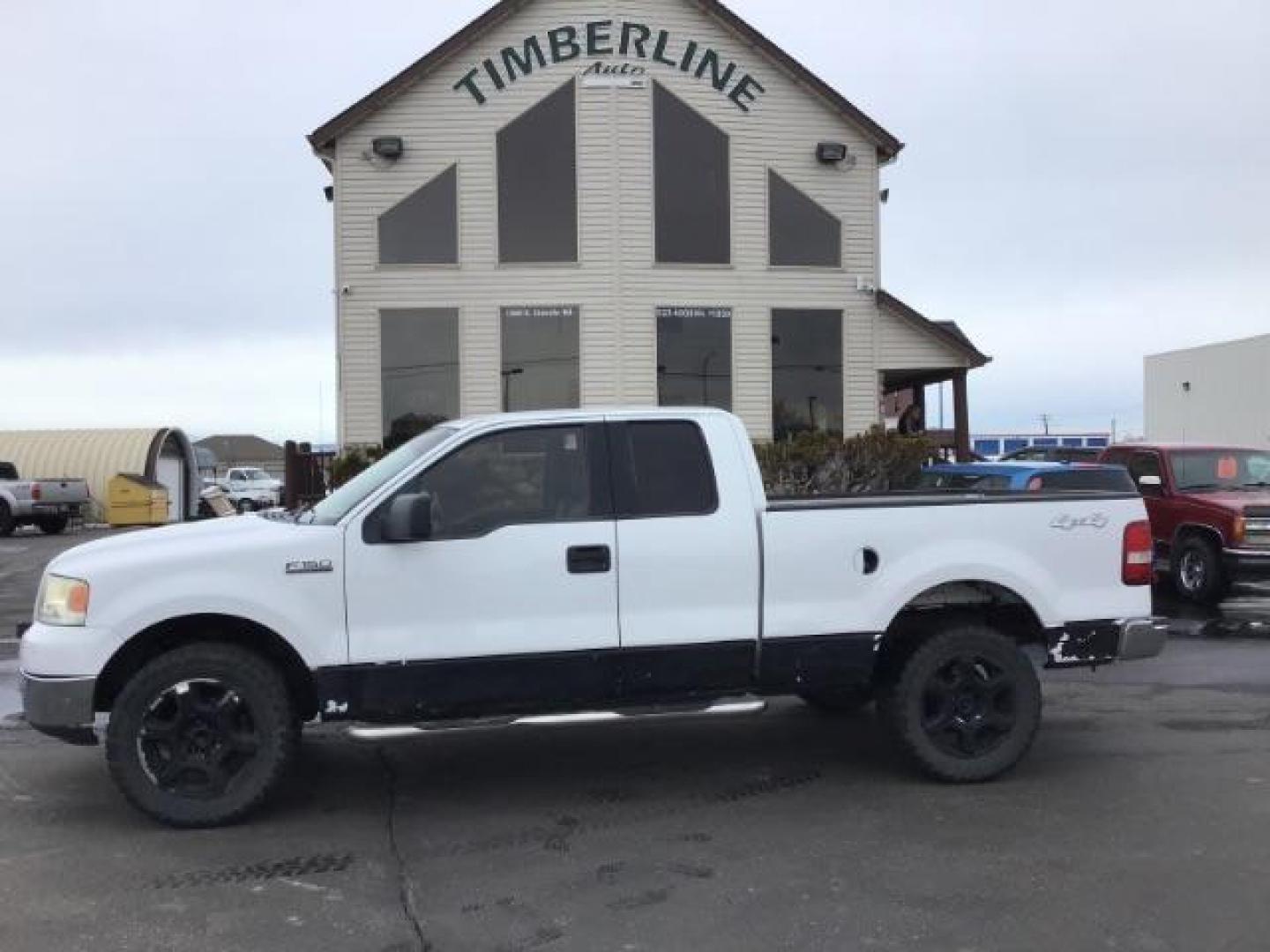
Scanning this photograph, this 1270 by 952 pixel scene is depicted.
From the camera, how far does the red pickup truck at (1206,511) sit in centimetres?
1234

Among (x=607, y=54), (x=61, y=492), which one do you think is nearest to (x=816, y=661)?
(x=607, y=54)

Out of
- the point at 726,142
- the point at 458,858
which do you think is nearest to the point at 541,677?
the point at 458,858

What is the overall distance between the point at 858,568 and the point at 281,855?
2.92 meters

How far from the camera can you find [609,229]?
17734 millimetres

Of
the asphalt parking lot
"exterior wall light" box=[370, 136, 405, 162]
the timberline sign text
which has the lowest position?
the asphalt parking lot

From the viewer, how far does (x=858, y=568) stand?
18.9ft

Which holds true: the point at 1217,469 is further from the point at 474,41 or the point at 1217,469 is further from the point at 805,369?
the point at 474,41

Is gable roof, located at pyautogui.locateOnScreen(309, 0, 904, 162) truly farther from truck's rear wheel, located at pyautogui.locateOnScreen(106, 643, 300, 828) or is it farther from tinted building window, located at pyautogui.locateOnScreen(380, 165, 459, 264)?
truck's rear wheel, located at pyautogui.locateOnScreen(106, 643, 300, 828)

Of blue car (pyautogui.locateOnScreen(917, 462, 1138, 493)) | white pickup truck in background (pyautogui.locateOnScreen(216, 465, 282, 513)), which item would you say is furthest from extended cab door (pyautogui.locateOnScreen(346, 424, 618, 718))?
white pickup truck in background (pyautogui.locateOnScreen(216, 465, 282, 513))

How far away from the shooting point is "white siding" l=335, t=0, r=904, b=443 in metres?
17.5

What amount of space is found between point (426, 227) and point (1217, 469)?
36.8ft

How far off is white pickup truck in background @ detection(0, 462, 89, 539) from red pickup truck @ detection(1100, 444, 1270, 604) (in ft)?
77.8

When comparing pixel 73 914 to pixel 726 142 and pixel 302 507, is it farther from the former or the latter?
pixel 726 142

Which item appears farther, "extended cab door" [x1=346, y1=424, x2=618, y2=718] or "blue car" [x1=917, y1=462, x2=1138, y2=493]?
"blue car" [x1=917, y1=462, x2=1138, y2=493]
